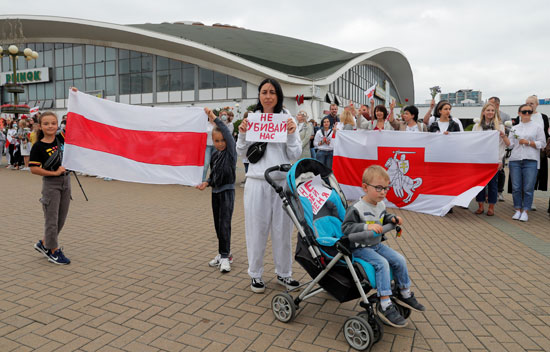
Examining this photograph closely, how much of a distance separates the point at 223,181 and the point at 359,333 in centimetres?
231

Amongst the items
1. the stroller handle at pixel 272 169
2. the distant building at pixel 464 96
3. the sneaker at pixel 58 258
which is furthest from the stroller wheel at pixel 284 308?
the distant building at pixel 464 96

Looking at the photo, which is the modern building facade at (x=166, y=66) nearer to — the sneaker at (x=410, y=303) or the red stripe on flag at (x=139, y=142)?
the red stripe on flag at (x=139, y=142)

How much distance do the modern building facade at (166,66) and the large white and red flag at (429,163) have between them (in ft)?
85.6

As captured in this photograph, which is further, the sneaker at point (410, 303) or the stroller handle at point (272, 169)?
the stroller handle at point (272, 169)

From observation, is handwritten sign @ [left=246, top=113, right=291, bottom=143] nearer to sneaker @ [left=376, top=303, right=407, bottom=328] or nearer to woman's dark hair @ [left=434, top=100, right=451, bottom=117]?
sneaker @ [left=376, top=303, right=407, bottom=328]

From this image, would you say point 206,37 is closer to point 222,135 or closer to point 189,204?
point 189,204

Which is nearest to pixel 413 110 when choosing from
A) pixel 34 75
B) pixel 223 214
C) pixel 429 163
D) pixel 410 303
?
pixel 429 163

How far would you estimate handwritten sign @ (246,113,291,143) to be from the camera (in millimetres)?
3635

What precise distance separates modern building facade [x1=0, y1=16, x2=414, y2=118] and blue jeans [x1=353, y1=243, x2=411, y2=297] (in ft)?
104

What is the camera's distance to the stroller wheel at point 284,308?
325cm

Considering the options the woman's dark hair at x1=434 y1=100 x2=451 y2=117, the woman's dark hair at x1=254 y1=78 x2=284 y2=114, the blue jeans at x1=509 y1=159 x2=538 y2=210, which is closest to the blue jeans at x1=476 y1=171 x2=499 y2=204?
the blue jeans at x1=509 y1=159 x2=538 y2=210

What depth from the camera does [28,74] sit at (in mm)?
47219

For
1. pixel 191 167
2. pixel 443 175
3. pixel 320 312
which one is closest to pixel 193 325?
pixel 320 312

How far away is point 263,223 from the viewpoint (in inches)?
149
